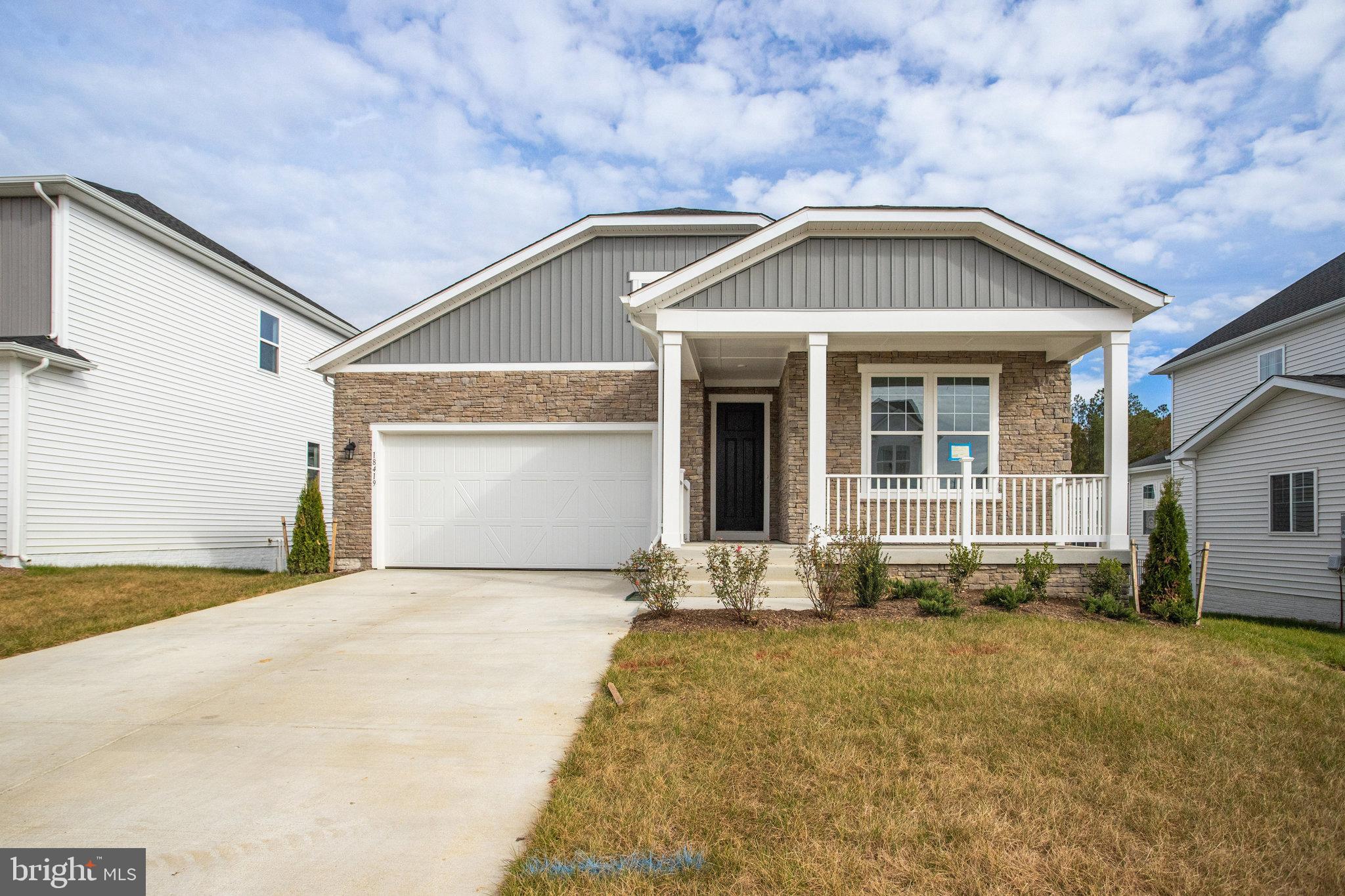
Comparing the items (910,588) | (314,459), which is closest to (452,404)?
(910,588)

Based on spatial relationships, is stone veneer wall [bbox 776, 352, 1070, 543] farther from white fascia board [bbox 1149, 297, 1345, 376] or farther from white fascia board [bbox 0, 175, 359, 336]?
white fascia board [bbox 0, 175, 359, 336]

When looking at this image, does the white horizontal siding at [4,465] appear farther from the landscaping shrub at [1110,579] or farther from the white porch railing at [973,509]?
the landscaping shrub at [1110,579]

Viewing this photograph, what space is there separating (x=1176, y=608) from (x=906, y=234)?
4977mm

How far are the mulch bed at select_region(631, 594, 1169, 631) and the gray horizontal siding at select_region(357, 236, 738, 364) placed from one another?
17.9 ft

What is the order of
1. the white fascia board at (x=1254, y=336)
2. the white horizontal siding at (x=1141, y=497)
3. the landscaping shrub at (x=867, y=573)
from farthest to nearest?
the white horizontal siding at (x=1141, y=497) → the white fascia board at (x=1254, y=336) → the landscaping shrub at (x=867, y=573)

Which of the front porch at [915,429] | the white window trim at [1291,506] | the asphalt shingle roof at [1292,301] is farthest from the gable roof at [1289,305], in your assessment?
the front porch at [915,429]


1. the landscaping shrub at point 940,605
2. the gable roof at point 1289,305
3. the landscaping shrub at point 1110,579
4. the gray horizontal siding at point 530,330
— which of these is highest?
the gable roof at point 1289,305

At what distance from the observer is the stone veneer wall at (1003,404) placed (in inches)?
398

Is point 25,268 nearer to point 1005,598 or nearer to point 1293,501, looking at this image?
point 1005,598

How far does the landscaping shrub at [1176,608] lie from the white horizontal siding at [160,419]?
14330 millimetres

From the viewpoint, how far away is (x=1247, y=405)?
13.3m

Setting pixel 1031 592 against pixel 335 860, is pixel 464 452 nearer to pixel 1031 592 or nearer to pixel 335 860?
pixel 1031 592

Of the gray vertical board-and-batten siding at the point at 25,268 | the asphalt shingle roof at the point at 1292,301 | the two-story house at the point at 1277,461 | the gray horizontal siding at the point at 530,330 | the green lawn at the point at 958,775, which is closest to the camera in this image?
the green lawn at the point at 958,775

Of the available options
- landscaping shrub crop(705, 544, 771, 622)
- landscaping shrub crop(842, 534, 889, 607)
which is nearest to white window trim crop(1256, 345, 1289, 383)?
landscaping shrub crop(842, 534, 889, 607)
